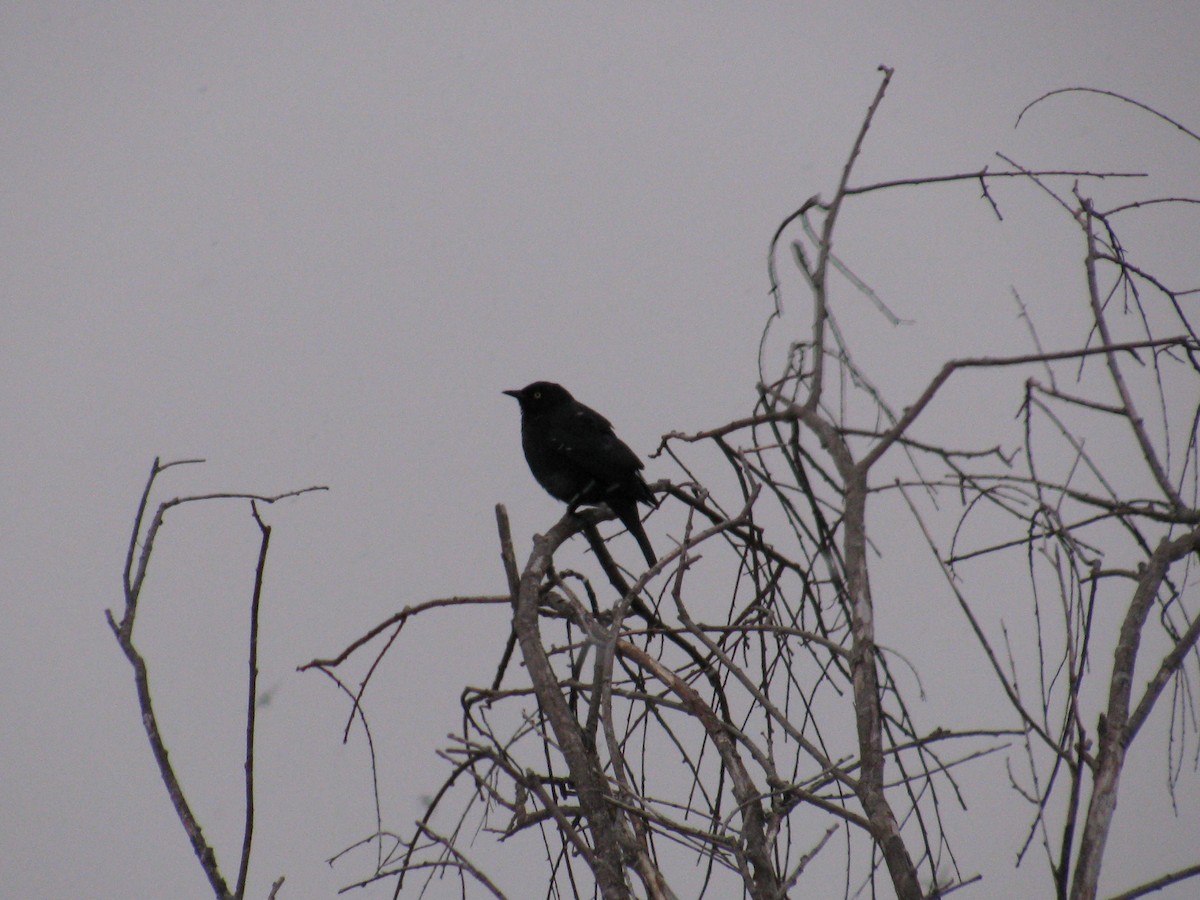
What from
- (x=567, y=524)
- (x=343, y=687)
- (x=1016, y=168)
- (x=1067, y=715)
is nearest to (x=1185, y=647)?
(x=1067, y=715)

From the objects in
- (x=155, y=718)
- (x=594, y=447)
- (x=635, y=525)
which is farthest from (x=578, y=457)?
(x=155, y=718)

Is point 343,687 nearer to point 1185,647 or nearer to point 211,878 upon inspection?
point 211,878

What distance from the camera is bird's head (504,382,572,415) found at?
482 cm

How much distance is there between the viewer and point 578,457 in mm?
4219

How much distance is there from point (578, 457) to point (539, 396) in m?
0.73

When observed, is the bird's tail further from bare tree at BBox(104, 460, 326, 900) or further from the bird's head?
bare tree at BBox(104, 460, 326, 900)

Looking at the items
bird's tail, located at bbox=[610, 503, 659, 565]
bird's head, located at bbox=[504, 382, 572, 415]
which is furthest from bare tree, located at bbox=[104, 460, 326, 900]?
bird's head, located at bbox=[504, 382, 572, 415]

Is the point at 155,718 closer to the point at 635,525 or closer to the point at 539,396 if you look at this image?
the point at 635,525

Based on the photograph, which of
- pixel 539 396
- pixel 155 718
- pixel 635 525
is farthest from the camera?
pixel 539 396

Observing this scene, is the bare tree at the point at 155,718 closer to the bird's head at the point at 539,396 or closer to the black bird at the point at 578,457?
the black bird at the point at 578,457

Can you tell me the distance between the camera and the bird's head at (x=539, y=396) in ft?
15.8

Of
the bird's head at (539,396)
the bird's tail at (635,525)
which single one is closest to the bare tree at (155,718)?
the bird's tail at (635,525)

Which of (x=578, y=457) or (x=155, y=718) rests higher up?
(x=578, y=457)

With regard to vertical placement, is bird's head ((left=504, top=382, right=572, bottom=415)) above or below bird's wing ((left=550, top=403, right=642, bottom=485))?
above
